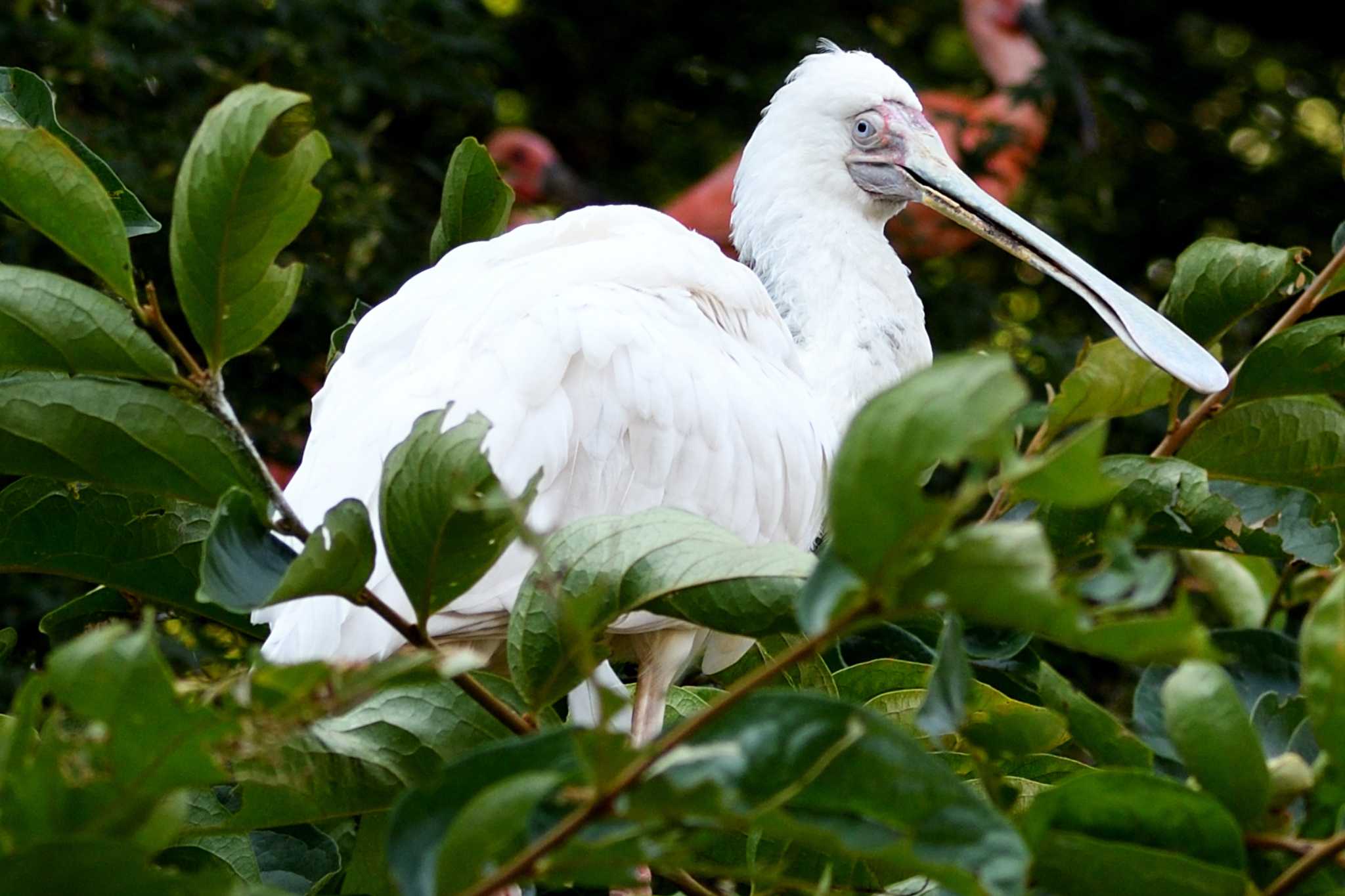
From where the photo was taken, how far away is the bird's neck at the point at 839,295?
3.52 meters

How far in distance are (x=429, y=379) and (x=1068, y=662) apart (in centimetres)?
197

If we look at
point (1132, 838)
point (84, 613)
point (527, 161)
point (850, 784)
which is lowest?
point (527, 161)

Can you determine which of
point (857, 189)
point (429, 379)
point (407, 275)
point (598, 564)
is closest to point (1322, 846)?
point (598, 564)

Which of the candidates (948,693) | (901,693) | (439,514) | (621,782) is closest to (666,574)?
(439,514)

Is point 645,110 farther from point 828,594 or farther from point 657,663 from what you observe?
point 828,594

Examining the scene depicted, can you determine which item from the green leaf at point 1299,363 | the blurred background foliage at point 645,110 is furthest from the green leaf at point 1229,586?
the blurred background foliage at point 645,110

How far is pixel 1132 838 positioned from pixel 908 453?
0.41m

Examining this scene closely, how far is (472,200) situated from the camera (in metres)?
2.62

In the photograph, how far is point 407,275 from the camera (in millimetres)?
4859

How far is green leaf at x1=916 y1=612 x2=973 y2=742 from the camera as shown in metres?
1.24

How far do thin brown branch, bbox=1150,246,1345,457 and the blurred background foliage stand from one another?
205 cm

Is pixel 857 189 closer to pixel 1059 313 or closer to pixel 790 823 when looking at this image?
pixel 1059 313

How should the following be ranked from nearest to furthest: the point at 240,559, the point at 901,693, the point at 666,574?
1. the point at 240,559
2. the point at 666,574
3. the point at 901,693

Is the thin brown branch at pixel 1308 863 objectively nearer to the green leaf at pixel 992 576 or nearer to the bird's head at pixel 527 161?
the green leaf at pixel 992 576
